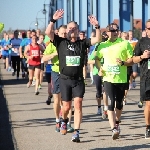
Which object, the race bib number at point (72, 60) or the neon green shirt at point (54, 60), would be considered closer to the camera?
the race bib number at point (72, 60)

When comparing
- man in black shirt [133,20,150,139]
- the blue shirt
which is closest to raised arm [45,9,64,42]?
man in black shirt [133,20,150,139]

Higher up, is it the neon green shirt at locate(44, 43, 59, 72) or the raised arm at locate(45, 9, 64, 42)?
the raised arm at locate(45, 9, 64, 42)

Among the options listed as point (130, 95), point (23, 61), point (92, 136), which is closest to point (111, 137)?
point (92, 136)

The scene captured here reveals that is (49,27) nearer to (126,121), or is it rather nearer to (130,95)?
(126,121)

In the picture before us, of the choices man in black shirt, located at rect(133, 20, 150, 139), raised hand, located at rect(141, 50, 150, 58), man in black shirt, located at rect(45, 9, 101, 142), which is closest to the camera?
raised hand, located at rect(141, 50, 150, 58)

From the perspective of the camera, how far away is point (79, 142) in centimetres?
934

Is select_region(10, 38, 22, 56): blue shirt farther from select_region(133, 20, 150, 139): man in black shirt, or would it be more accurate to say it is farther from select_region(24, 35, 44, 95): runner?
select_region(133, 20, 150, 139): man in black shirt

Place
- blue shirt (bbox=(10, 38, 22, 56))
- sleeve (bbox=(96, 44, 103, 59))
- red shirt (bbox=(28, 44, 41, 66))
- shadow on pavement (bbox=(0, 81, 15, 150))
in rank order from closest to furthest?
shadow on pavement (bbox=(0, 81, 15, 150)) < sleeve (bbox=(96, 44, 103, 59)) < red shirt (bbox=(28, 44, 41, 66)) < blue shirt (bbox=(10, 38, 22, 56))

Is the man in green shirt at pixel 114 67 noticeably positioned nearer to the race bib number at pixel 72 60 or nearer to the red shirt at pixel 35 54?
the race bib number at pixel 72 60

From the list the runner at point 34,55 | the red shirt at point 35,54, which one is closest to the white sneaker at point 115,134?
the runner at point 34,55

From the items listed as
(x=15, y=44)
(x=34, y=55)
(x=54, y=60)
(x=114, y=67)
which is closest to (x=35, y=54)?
(x=34, y=55)

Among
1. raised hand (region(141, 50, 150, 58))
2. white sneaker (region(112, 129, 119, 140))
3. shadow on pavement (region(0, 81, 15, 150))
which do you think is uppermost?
raised hand (region(141, 50, 150, 58))

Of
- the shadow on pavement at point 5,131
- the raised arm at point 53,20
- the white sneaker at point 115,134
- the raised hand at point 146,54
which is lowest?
the shadow on pavement at point 5,131

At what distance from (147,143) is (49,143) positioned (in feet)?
4.82
